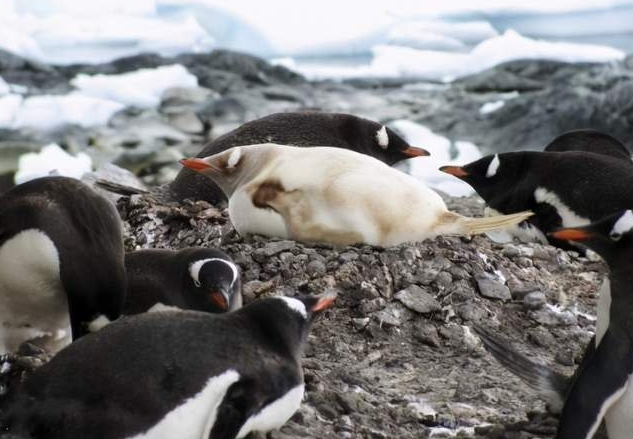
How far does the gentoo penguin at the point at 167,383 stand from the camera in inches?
81.1

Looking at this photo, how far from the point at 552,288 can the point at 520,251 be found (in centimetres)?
29

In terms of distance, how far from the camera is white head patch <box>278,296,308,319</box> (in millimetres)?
2432

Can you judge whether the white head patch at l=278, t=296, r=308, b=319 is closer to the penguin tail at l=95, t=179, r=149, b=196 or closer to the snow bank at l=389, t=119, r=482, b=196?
the penguin tail at l=95, t=179, r=149, b=196

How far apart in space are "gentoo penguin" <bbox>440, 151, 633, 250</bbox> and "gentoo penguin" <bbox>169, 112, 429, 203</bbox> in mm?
293

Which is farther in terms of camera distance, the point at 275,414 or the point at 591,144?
the point at 591,144

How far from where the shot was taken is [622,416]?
8.69 feet

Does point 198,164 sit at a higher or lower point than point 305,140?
higher

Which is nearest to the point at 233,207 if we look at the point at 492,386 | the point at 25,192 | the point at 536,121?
the point at 25,192

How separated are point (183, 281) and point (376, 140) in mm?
2056

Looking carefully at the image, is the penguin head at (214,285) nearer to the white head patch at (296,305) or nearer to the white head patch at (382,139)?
the white head patch at (296,305)

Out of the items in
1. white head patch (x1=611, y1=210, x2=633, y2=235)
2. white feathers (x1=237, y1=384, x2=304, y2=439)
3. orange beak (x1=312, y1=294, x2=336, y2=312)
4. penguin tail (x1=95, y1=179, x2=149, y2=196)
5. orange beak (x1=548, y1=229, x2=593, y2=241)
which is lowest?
penguin tail (x1=95, y1=179, x2=149, y2=196)

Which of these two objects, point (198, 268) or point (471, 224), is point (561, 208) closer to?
point (471, 224)

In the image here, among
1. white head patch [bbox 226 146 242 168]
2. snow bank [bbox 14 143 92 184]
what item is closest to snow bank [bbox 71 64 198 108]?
snow bank [bbox 14 143 92 184]

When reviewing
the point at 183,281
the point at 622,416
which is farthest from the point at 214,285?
the point at 622,416
